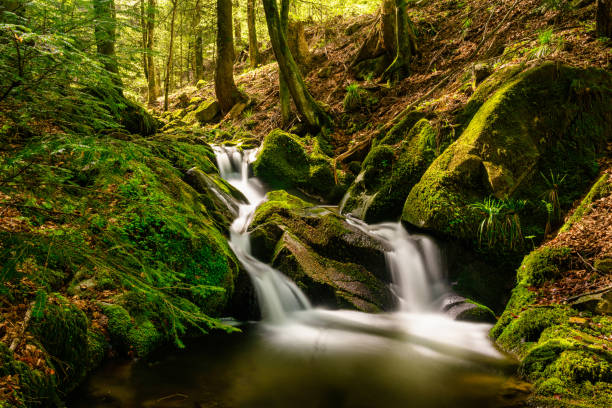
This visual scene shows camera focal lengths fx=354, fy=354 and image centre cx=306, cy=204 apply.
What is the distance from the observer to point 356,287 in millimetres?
5965

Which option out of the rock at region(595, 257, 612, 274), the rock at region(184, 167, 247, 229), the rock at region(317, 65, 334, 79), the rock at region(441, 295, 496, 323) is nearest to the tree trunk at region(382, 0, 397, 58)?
the rock at region(317, 65, 334, 79)

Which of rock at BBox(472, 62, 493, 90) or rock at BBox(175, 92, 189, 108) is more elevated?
rock at BBox(175, 92, 189, 108)

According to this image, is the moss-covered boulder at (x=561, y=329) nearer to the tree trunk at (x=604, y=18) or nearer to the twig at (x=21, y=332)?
the tree trunk at (x=604, y=18)

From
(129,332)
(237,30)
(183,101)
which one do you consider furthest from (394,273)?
(237,30)

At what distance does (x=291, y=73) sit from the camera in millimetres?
10688

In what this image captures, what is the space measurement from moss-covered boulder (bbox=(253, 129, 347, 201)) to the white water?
2426 mm

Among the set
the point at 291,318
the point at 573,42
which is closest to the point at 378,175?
the point at 291,318

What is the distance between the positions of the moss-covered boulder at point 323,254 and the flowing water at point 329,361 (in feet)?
0.64

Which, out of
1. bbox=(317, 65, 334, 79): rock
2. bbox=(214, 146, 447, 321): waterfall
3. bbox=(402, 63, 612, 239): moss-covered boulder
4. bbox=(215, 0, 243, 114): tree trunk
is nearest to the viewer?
bbox=(214, 146, 447, 321): waterfall

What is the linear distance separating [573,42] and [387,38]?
5.68 meters

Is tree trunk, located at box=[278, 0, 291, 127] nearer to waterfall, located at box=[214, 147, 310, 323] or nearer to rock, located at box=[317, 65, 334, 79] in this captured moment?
rock, located at box=[317, 65, 334, 79]

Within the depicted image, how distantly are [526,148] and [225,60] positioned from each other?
1099 centimetres

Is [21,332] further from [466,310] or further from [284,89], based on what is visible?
[284,89]

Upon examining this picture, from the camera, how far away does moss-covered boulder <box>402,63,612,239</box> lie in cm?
600
